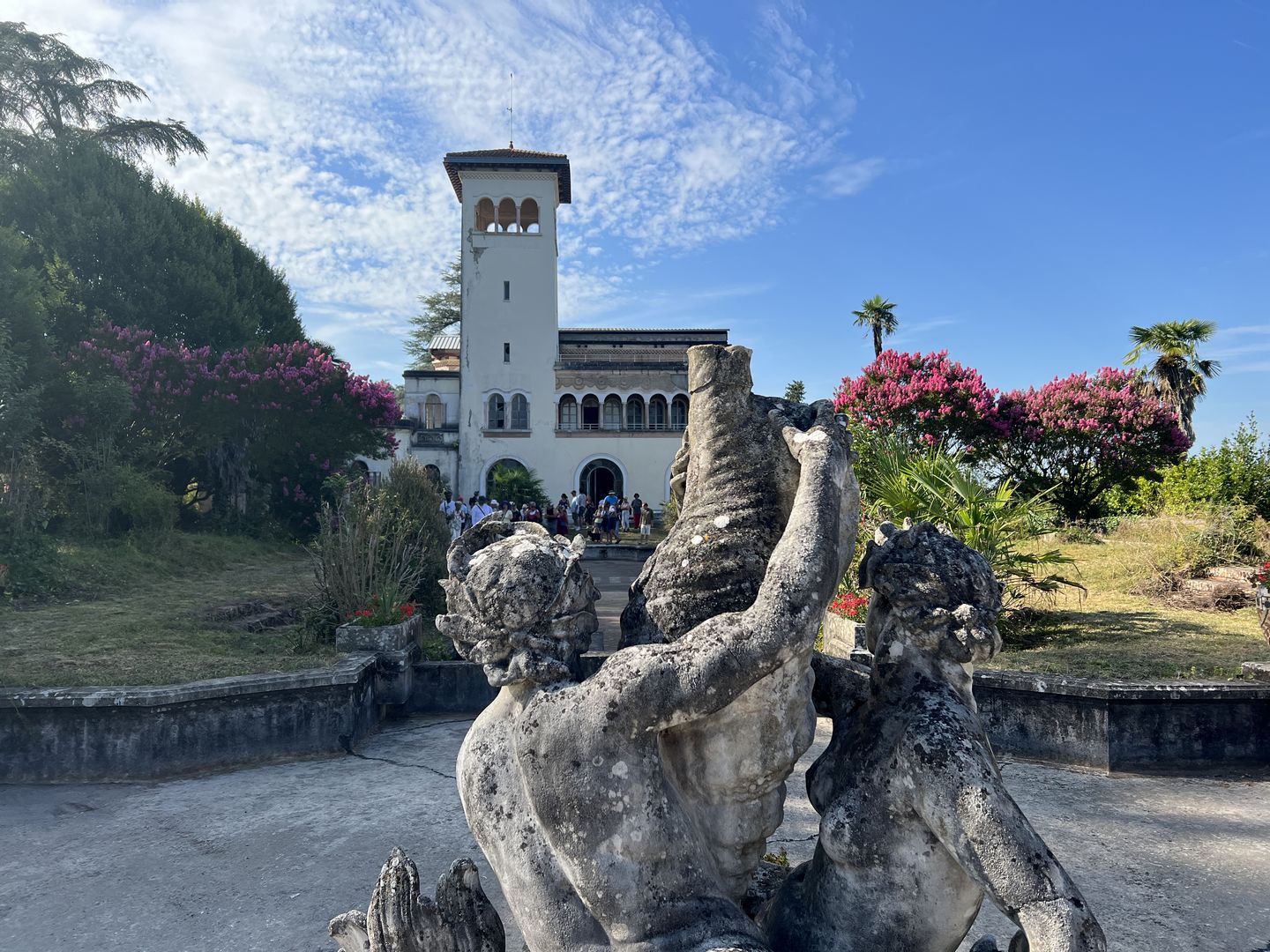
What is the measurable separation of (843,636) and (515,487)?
24569 millimetres

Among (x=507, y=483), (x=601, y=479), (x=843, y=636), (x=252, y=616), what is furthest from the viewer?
(x=601, y=479)

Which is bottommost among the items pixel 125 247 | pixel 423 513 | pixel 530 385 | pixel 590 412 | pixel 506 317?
pixel 423 513

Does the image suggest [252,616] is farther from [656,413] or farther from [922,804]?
[656,413]

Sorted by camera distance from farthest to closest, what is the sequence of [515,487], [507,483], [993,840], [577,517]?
[507,483]
[515,487]
[577,517]
[993,840]

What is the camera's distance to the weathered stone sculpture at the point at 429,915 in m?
1.68

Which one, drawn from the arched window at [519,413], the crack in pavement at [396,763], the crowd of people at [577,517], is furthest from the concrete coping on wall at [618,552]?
the arched window at [519,413]

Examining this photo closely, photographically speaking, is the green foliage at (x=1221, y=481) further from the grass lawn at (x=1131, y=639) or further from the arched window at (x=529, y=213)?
the arched window at (x=529, y=213)

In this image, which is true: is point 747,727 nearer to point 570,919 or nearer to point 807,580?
point 807,580

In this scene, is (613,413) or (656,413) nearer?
(656,413)

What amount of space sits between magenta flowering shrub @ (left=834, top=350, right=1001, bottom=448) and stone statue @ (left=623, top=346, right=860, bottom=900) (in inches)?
662

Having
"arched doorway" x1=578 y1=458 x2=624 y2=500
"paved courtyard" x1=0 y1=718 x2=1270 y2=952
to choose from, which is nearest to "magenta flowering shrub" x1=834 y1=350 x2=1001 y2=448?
"paved courtyard" x1=0 y1=718 x2=1270 y2=952

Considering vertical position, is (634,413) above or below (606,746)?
above

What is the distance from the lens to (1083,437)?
63.1ft

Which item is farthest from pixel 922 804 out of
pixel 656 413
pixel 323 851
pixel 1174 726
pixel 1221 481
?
pixel 656 413
